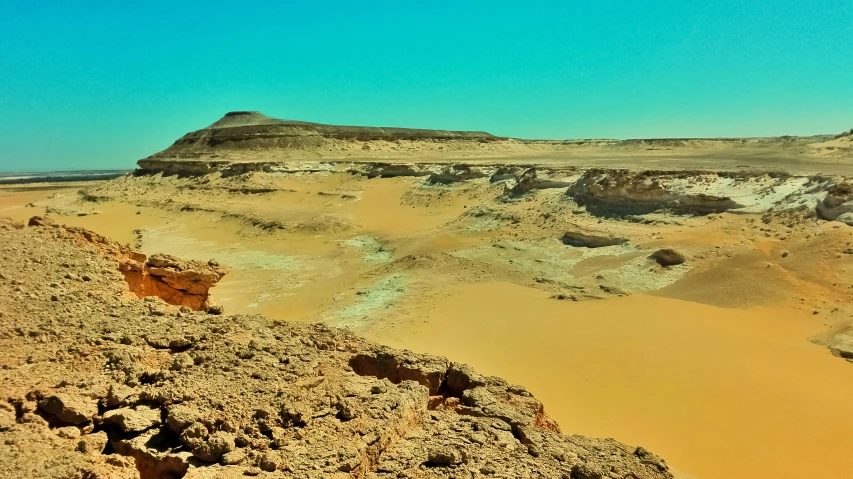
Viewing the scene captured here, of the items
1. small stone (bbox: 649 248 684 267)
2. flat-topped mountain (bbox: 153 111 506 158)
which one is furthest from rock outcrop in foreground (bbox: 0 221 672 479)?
flat-topped mountain (bbox: 153 111 506 158)

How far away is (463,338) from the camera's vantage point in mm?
9883

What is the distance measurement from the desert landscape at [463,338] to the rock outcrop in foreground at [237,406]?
2 cm

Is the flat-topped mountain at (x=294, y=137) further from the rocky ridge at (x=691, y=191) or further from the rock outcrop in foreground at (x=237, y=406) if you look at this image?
the rock outcrop in foreground at (x=237, y=406)

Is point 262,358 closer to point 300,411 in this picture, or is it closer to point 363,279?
point 300,411

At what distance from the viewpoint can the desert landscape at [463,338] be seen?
346cm

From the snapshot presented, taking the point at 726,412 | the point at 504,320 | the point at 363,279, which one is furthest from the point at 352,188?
the point at 726,412

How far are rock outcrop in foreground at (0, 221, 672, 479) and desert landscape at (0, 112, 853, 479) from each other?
2 centimetres

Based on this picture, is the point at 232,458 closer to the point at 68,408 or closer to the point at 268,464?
the point at 268,464

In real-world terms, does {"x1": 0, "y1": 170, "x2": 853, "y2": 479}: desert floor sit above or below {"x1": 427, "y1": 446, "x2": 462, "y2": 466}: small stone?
below

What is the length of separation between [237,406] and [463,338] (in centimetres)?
659

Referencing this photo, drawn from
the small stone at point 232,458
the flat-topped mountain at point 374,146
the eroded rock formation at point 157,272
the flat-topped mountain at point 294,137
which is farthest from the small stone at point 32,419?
the flat-topped mountain at point 294,137

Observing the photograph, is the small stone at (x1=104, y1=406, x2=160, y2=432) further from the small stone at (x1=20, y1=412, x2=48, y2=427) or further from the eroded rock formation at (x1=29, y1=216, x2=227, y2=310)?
the eroded rock formation at (x1=29, y1=216, x2=227, y2=310)

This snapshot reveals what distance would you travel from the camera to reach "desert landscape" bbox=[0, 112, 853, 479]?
346 cm

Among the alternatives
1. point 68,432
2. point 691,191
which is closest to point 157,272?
point 68,432
